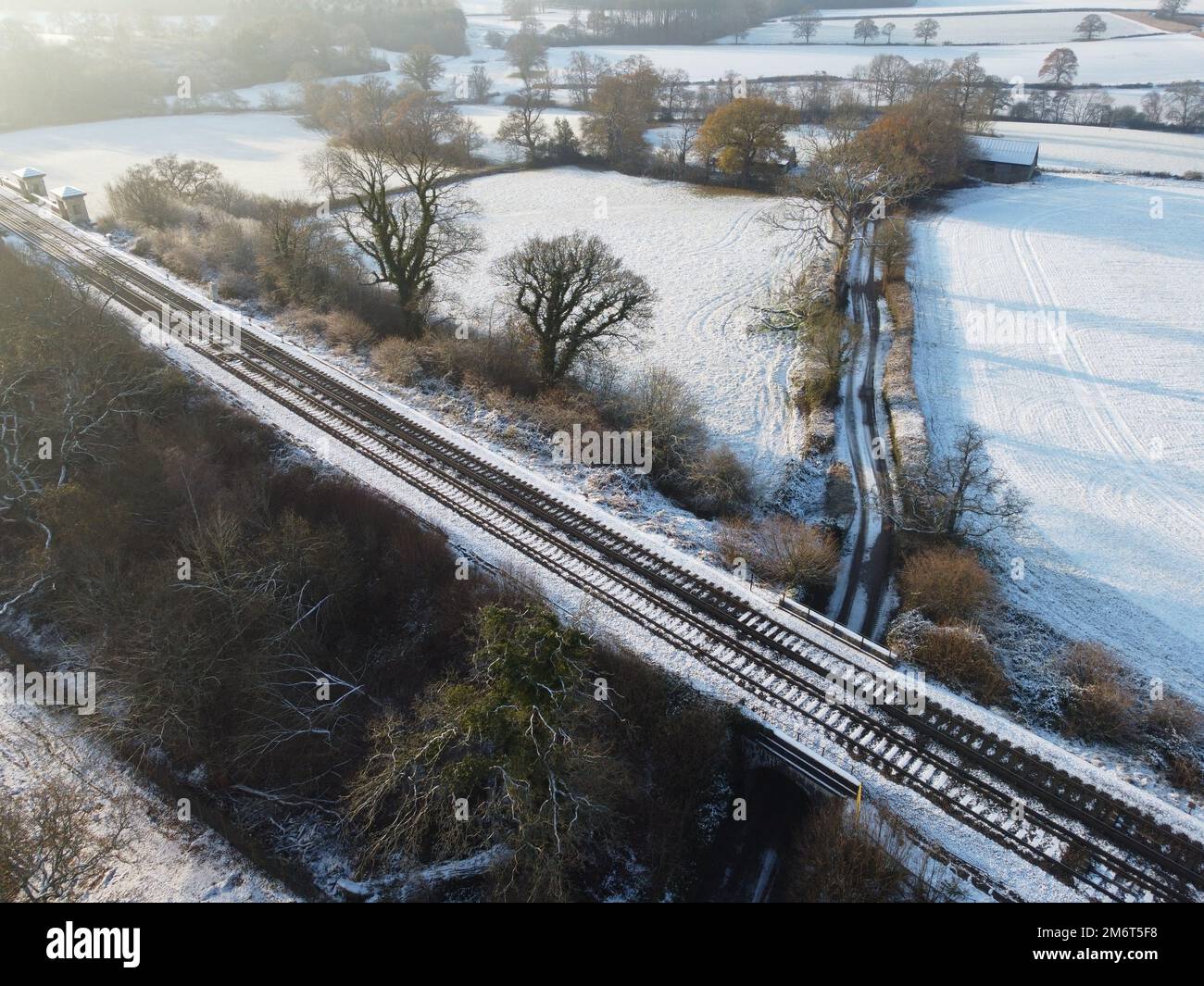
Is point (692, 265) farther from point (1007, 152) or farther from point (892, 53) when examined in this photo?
point (892, 53)

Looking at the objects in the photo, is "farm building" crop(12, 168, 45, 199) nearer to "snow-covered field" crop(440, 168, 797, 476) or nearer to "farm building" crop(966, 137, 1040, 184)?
"snow-covered field" crop(440, 168, 797, 476)

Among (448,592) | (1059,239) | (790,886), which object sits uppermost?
(1059,239)

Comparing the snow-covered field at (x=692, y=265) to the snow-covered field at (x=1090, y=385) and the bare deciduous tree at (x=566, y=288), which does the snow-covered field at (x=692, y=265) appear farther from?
the snow-covered field at (x=1090, y=385)

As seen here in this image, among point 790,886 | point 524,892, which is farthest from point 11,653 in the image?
point 790,886

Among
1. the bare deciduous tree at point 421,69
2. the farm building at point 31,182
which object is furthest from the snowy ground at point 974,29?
the farm building at point 31,182

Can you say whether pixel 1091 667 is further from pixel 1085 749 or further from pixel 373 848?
pixel 373 848

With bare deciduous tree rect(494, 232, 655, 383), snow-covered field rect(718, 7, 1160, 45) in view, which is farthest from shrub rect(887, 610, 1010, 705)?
snow-covered field rect(718, 7, 1160, 45)

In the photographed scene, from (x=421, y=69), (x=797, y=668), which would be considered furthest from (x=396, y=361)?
(x=421, y=69)

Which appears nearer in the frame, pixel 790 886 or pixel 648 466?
pixel 790 886
